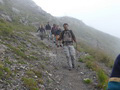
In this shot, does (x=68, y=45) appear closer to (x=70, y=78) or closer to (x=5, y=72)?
(x=70, y=78)

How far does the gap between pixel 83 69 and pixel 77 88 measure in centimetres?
289

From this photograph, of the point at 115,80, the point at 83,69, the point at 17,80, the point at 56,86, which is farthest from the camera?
the point at 83,69

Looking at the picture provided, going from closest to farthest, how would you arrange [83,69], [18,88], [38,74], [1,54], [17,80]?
[18,88], [17,80], [38,74], [1,54], [83,69]

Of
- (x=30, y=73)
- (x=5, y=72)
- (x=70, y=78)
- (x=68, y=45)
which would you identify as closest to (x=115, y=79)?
(x=5, y=72)

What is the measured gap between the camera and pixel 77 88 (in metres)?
7.36

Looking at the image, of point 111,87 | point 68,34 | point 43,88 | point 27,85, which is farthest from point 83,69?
point 111,87

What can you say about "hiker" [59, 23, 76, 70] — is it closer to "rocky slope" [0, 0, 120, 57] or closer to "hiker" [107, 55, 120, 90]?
"hiker" [107, 55, 120, 90]

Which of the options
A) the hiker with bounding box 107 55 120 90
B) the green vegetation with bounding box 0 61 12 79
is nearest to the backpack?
the green vegetation with bounding box 0 61 12 79

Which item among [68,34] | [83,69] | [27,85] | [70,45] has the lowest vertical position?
[83,69]

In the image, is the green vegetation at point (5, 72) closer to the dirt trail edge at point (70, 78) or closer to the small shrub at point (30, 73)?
the small shrub at point (30, 73)

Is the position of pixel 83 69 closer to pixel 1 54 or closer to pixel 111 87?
pixel 1 54

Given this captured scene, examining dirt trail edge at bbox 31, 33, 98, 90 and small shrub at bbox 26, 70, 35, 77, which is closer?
small shrub at bbox 26, 70, 35, 77

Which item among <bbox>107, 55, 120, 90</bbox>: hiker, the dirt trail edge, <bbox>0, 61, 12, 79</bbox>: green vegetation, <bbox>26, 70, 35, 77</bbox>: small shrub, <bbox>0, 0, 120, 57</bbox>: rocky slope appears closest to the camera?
<bbox>107, 55, 120, 90</bbox>: hiker

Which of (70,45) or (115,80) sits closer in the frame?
(115,80)
